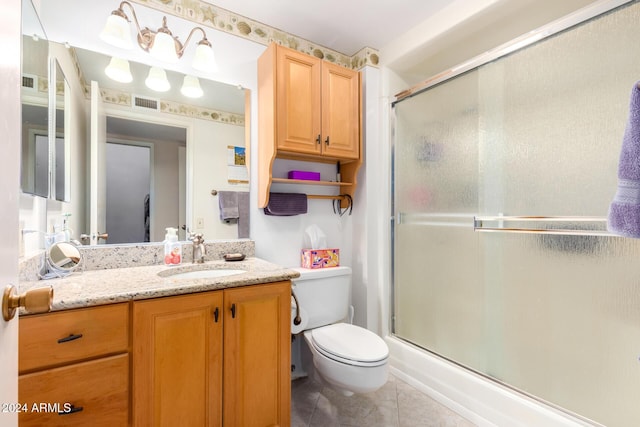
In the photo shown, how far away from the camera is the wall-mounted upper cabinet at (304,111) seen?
5.79ft

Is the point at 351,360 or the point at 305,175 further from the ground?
the point at 305,175

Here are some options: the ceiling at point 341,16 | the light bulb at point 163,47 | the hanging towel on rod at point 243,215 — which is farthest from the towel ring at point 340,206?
the light bulb at point 163,47

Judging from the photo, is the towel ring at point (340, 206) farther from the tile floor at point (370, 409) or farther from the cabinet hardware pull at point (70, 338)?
the cabinet hardware pull at point (70, 338)

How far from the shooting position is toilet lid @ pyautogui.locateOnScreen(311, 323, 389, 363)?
1.48 m

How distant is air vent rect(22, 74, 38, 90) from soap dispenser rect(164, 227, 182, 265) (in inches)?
31.6

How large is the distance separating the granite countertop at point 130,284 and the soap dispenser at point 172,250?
4 centimetres

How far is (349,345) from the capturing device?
159 cm

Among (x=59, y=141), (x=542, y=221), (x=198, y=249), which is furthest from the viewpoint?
(x=198, y=249)

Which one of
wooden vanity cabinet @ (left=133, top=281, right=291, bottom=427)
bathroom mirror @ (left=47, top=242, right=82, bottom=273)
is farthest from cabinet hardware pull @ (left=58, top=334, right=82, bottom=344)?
bathroom mirror @ (left=47, top=242, right=82, bottom=273)

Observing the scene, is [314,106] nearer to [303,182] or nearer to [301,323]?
[303,182]

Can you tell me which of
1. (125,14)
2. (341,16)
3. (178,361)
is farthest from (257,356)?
(341,16)

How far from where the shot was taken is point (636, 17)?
1.17m

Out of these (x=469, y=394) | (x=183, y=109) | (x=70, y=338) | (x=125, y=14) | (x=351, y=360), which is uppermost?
(x=125, y=14)

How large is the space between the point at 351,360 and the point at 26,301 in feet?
4.18
